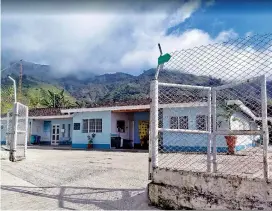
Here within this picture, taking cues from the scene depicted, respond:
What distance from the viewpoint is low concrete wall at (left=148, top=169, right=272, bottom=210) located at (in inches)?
134

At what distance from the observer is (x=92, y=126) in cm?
2041

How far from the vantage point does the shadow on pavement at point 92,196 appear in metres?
4.47

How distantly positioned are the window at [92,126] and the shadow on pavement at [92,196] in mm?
14188

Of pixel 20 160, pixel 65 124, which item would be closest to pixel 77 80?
pixel 65 124

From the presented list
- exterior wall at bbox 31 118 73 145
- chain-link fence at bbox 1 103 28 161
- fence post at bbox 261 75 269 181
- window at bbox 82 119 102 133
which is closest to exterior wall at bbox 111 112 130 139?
window at bbox 82 119 102 133

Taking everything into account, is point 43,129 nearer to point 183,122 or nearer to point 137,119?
point 137,119

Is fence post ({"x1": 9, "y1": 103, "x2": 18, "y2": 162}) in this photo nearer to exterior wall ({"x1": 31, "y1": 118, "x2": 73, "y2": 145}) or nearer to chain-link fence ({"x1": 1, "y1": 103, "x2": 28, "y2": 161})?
chain-link fence ({"x1": 1, "y1": 103, "x2": 28, "y2": 161})

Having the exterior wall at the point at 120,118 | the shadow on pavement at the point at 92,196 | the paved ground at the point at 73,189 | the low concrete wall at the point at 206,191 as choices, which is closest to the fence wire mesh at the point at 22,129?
the paved ground at the point at 73,189

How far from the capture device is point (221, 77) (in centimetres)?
421

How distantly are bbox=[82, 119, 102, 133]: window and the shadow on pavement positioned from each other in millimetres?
14188

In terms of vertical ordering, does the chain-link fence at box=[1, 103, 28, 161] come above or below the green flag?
below

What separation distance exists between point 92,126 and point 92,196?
15589 millimetres

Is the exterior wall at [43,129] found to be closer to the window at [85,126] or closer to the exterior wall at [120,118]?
the window at [85,126]

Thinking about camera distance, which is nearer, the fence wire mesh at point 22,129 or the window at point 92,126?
the fence wire mesh at point 22,129
